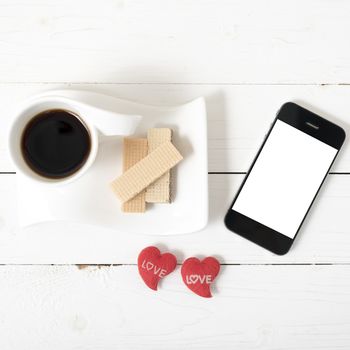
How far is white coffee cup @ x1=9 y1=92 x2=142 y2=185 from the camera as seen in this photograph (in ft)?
1.54

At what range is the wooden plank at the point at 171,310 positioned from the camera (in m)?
0.60

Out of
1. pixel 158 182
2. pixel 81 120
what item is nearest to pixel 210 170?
pixel 158 182

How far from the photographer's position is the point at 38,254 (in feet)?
1.97

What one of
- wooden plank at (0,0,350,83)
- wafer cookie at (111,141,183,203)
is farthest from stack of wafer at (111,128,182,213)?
wooden plank at (0,0,350,83)

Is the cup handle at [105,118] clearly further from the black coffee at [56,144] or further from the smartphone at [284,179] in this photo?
the smartphone at [284,179]

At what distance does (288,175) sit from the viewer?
23.7 inches

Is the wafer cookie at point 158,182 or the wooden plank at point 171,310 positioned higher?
the wafer cookie at point 158,182

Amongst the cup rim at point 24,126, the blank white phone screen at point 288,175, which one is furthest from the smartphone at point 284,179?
the cup rim at point 24,126

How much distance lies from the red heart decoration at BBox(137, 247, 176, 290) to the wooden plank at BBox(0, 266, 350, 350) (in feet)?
0.06

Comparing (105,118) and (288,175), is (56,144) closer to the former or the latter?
(105,118)

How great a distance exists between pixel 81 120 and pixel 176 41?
190 mm

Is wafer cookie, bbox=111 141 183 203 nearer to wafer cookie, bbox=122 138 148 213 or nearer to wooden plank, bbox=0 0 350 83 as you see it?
wafer cookie, bbox=122 138 148 213

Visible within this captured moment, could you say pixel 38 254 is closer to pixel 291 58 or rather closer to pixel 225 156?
pixel 225 156

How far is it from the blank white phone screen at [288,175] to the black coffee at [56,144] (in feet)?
0.73
